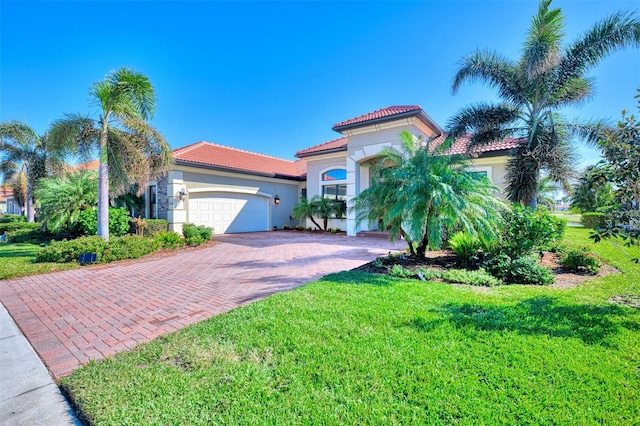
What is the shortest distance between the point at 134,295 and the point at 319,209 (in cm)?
1285

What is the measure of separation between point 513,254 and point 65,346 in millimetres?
8962

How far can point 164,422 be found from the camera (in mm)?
2141

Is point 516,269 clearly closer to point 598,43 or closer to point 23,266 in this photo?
point 598,43

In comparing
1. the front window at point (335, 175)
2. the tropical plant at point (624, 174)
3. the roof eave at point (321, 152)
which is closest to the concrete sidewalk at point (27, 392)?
the tropical plant at point (624, 174)

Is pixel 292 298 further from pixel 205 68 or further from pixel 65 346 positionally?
pixel 205 68

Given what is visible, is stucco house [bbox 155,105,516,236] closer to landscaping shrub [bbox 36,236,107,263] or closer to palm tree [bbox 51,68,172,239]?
palm tree [bbox 51,68,172,239]

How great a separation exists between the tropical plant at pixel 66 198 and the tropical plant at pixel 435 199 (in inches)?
516

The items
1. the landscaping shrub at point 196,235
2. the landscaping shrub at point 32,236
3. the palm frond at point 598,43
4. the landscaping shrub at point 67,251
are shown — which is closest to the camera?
the landscaping shrub at point 67,251

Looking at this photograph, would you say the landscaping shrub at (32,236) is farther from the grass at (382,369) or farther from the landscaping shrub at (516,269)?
the landscaping shrub at (516,269)

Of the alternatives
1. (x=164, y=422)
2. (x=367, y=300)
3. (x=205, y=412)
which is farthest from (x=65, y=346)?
(x=367, y=300)

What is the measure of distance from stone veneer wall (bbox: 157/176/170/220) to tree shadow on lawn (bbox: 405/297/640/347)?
15048mm

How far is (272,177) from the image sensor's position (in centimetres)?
1916

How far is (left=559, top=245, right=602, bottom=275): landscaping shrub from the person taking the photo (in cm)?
644

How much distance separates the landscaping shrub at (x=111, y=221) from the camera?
11.5 m
